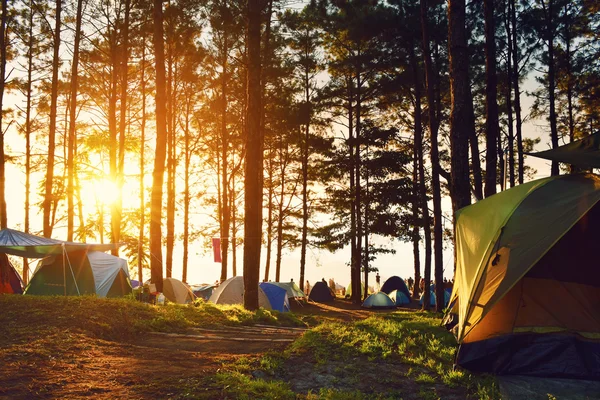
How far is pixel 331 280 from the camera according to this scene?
3412 cm

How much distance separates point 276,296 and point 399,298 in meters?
7.55

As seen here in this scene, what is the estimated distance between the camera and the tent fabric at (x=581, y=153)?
20.5ft

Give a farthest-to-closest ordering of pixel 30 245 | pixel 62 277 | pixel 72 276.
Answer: pixel 62 277 < pixel 72 276 < pixel 30 245

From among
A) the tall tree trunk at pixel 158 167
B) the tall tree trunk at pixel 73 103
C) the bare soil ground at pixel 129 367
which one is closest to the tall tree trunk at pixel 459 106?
the bare soil ground at pixel 129 367

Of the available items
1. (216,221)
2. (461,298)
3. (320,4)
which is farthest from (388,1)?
(461,298)

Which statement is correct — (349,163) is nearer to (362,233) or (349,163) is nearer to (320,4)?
(362,233)

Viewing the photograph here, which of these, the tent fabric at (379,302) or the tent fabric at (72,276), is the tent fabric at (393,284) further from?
the tent fabric at (72,276)

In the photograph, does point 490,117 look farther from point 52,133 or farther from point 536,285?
point 52,133

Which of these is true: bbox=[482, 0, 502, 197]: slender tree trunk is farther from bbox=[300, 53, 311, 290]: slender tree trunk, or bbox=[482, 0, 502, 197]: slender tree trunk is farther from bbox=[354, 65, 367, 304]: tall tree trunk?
bbox=[300, 53, 311, 290]: slender tree trunk

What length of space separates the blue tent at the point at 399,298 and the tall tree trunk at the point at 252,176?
12.7 metres

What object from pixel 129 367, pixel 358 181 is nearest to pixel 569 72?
pixel 358 181

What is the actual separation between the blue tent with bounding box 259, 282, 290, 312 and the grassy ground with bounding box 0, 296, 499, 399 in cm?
988

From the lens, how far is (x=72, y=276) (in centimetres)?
1459

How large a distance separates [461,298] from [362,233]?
16.9 meters
